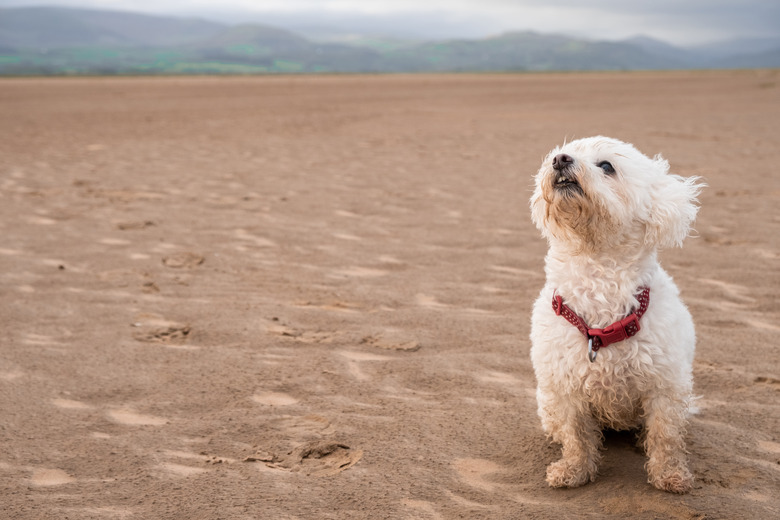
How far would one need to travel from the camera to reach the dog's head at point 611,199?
301 cm

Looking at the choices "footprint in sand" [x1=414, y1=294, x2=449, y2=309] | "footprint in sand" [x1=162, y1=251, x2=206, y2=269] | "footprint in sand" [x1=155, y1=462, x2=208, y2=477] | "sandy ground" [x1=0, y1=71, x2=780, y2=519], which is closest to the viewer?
"sandy ground" [x1=0, y1=71, x2=780, y2=519]

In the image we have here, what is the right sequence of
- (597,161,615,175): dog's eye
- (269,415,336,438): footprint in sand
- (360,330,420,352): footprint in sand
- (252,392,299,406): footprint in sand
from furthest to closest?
1. (360,330,420,352): footprint in sand
2. (252,392,299,406): footprint in sand
3. (269,415,336,438): footprint in sand
4. (597,161,615,175): dog's eye

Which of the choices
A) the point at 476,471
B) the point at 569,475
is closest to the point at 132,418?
the point at 476,471

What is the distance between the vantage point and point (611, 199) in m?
2.98

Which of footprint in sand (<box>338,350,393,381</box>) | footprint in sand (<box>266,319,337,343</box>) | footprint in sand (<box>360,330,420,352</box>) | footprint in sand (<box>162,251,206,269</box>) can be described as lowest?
footprint in sand (<box>338,350,393,381</box>)

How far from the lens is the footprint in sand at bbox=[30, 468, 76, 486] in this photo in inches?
128

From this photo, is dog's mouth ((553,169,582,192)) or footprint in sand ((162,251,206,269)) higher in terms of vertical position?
dog's mouth ((553,169,582,192))

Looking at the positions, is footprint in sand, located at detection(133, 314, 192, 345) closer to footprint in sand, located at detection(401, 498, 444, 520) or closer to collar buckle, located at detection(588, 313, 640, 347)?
footprint in sand, located at detection(401, 498, 444, 520)

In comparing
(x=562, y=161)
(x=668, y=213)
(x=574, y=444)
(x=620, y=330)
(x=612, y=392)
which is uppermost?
(x=562, y=161)

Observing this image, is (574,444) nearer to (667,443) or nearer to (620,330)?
(667,443)

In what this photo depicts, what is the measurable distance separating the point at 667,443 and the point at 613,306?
73 centimetres

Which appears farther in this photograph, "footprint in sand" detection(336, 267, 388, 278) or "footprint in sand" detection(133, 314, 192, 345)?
"footprint in sand" detection(336, 267, 388, 278)

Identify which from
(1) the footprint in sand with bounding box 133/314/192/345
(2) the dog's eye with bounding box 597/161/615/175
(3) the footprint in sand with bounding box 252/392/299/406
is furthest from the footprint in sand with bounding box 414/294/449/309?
(2) the dog's eye with bounding box 597/161/615/175

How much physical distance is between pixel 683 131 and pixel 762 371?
1429cm
